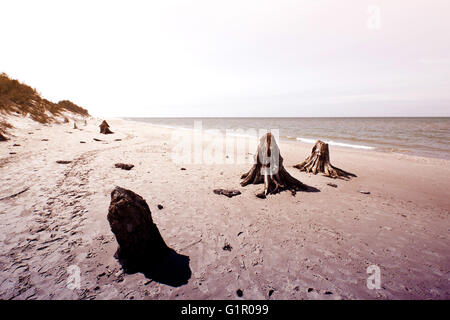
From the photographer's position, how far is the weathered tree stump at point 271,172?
761 cm

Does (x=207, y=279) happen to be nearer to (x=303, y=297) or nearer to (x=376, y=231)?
(x=303, y=297)

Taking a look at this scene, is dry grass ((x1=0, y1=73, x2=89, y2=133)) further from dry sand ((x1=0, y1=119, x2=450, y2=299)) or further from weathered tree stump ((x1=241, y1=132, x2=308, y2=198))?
weathered tree stump ((x1=241, y1=132, x2=308, y2=198))

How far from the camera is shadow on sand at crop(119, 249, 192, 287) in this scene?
10.3 ft

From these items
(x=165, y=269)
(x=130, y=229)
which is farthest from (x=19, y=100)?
(x=165, y=269)

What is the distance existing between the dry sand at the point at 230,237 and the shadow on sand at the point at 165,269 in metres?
0.10

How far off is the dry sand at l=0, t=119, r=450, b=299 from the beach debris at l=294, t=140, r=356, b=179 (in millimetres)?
1180

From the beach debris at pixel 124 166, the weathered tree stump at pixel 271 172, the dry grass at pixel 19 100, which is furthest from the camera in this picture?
the dry grass at pixel 19 100

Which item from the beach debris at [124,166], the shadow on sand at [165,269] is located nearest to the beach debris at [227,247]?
the shadow on sand at [165,269]

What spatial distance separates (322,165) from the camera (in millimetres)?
10133

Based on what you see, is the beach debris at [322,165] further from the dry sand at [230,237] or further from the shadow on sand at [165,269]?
the shadow on sand at [165,269]

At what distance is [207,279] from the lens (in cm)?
322
